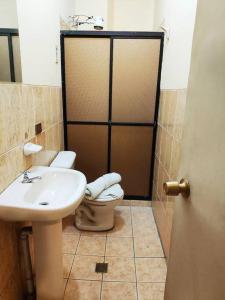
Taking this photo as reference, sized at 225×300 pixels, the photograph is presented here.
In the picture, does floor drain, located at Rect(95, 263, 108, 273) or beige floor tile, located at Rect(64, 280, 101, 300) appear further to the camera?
floor drain, located at Rect(95, 263, 108, 273)

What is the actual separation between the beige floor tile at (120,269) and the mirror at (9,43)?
147 centimetres

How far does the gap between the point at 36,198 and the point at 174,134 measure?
1070mm

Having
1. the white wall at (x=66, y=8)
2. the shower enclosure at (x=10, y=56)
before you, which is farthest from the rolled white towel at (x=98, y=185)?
the white wall at (x=66, y=8)

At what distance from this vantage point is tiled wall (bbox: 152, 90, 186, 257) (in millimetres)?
1556

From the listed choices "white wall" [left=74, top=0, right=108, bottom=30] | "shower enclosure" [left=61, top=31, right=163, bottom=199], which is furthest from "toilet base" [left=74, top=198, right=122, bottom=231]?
"white wall" [left=74, top=0, right=108, bottom=30]

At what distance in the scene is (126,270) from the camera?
65.9 inches

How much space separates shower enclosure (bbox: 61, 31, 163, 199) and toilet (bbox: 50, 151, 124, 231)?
45 centimetres

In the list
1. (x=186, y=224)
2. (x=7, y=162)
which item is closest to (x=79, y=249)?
(x=7, y=162)

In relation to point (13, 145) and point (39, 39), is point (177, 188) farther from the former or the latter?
point (39, 39)

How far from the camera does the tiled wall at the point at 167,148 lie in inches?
61.3

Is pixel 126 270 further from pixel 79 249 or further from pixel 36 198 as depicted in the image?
pixel 36 198

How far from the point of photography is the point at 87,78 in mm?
2293

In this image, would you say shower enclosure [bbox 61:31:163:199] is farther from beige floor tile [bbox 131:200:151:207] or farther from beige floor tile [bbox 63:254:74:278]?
beige floor tile [bbox 63:254:74:278]

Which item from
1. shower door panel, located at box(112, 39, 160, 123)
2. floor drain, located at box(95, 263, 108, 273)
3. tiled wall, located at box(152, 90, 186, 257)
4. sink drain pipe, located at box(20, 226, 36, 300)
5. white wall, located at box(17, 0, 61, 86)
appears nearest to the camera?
sink drain pipe, located at box(20, 226, 36, 300)
